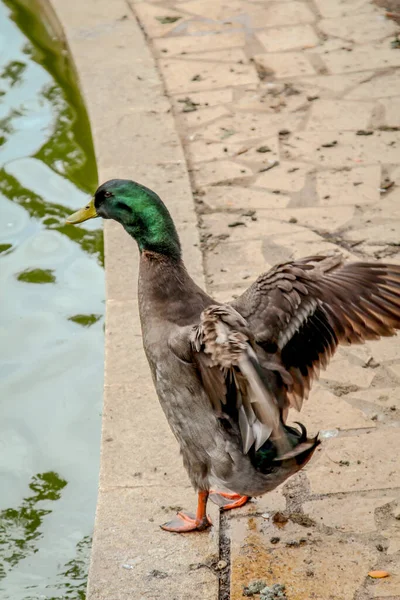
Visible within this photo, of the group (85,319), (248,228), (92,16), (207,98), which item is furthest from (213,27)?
(85,319)

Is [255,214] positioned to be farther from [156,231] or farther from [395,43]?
[395,43]

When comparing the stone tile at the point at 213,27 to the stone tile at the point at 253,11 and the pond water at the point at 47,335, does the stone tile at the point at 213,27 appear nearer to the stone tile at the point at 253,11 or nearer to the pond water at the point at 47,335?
the stone tile at the point at 253,11

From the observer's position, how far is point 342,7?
24.4 ft

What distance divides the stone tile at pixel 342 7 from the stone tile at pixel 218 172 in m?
2.26

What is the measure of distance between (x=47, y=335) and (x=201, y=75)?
8.18 ft

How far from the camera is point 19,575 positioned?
12.0 feet

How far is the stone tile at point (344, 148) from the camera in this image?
5.54 meters

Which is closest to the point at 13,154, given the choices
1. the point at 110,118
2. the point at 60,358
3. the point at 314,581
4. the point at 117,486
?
the point at 110,118

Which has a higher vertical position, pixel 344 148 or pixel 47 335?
pixel 47 335

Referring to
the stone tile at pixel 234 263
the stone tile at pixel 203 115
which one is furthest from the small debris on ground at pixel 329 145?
the stone tile at pixel 234 263

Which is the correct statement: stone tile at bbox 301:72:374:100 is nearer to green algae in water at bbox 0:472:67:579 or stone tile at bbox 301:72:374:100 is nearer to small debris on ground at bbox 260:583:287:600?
green algae in water at bbox 0:472:67:579

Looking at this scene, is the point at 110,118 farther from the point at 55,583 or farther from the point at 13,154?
the point at 55,583

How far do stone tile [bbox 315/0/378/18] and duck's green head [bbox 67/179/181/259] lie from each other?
4355 millimetres

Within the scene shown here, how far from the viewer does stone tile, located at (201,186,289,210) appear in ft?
17.2
